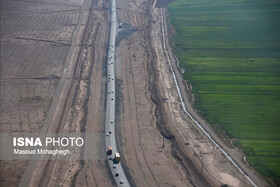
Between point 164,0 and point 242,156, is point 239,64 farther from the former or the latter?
point 164,0

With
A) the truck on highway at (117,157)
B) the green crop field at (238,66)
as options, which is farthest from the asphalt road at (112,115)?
the green crop field at (238,66)

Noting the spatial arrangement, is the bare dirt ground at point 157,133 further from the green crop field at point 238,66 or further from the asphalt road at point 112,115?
the green crop field at point 238,66

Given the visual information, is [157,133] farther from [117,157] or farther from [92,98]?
[92,98]

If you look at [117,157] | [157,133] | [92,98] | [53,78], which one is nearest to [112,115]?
[92,98]

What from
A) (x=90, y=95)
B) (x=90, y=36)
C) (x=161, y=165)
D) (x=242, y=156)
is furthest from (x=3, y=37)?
(x=242, y=156)

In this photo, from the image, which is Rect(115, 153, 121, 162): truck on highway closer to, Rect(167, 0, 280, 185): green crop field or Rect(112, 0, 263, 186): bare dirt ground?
Rect(112, 0, 263, 186): bare dirt ground
